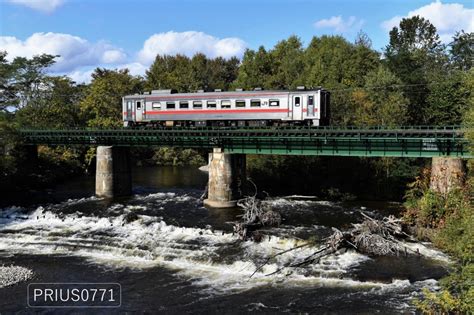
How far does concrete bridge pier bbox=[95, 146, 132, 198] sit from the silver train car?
16.6 ft

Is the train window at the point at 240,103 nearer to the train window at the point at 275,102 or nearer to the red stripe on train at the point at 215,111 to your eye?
the red stripe on train at the point at 215,111

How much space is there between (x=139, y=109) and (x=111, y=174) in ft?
24.8

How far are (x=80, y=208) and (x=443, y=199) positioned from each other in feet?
85.0

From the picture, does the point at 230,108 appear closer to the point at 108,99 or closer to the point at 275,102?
the point at 275,102

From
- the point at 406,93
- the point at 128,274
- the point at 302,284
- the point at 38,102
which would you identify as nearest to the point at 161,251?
the point at 128,274

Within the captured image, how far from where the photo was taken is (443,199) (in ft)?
85.8

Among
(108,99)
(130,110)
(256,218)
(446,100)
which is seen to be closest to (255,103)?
(256,218)

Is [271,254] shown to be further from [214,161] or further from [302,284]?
[214,161]

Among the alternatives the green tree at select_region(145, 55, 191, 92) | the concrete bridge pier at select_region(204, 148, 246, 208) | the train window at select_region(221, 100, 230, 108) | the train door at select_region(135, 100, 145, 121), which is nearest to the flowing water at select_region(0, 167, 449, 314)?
the concrete bridge pier at select_region(204, 148, 246, 208)

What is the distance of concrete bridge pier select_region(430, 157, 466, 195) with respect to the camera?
28.3 metres

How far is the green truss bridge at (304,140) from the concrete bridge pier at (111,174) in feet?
3.21

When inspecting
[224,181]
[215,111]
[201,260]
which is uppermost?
[215,111]

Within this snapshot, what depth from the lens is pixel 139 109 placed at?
43781 mm

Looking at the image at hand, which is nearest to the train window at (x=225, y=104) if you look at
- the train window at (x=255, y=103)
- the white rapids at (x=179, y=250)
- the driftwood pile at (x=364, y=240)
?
the train window at (x=255, y=103)
